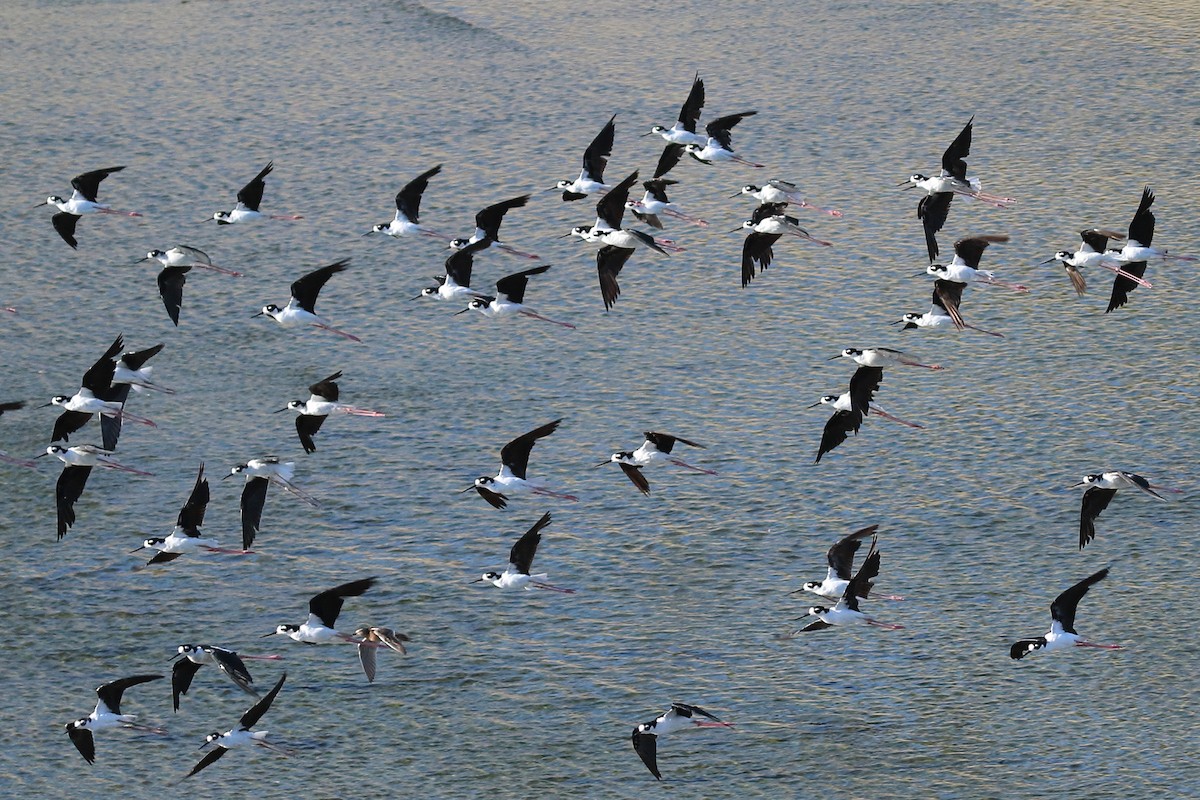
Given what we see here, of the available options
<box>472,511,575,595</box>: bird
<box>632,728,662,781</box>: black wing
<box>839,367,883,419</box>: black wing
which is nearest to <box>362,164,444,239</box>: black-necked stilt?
<box>472,511,575,595</box>: bird

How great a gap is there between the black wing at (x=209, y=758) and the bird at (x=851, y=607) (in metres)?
4.72

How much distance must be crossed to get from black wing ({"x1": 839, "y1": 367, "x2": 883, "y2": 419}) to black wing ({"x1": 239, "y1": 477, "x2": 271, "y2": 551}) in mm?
5365

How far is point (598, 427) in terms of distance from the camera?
2009 cm

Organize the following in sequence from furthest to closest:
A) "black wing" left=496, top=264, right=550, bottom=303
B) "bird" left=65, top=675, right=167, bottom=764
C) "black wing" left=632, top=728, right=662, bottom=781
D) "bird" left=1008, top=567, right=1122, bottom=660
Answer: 1. "black wing" left=496, top=264, right=550, bottom=303
2. "bird" left=1008, top=567, right=1122, bottom=660
3. "bird" left=65, top=675, right=167, bottom=764
4. "black wing" left=632, top=728, right=662, bottom=781

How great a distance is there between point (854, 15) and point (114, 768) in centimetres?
1771

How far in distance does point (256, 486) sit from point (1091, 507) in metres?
7.36

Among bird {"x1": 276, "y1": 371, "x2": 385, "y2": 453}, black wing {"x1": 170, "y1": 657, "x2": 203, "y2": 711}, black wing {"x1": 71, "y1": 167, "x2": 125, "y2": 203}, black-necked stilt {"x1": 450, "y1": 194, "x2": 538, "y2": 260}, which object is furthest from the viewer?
black wing {"x1": 71, "y1": 167, "x2": 125, "y2": 203}

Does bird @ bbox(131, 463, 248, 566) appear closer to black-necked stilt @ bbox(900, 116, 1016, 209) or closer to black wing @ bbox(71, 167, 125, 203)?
black wing @ bbox(71, 167, 125, 203)

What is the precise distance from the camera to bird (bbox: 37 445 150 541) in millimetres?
17547

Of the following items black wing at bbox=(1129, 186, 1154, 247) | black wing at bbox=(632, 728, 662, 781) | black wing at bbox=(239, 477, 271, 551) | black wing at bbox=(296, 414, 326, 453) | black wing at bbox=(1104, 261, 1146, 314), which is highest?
black wing at bbox=(1129, 186, 1154, 247)

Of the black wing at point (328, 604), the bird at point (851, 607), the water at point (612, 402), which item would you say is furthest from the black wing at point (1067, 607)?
the black wing at point (328, 604)

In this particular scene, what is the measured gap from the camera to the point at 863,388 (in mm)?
17703

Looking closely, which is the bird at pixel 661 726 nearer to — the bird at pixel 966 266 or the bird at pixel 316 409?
the bird at pixel 316 409

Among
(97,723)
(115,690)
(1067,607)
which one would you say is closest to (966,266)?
(1067,607)
